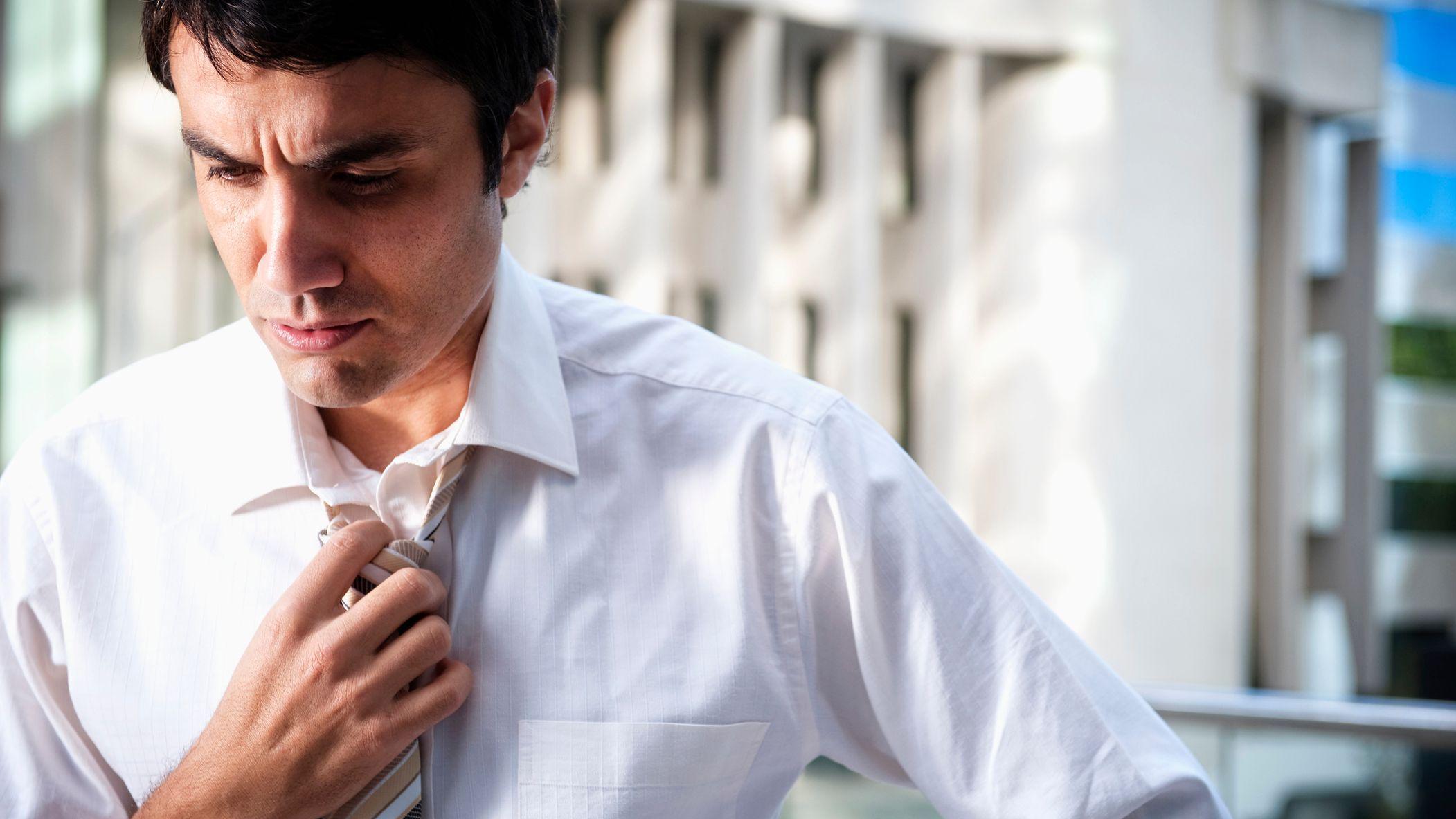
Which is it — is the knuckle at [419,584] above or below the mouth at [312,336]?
below

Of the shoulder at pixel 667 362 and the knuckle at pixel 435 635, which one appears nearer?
the knuckle at pixel 435 635

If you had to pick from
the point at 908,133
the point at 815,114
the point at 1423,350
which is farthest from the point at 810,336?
the point at 1423,350

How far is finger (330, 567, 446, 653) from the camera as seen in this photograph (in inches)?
39.2

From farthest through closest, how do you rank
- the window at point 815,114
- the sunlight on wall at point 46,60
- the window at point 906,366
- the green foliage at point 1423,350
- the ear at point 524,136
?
the green foliage at point 1423,350 → the window at point 906,366 → the window at point 815,114 → the sunlight on wall at point 46,60 → the ear at point 524,136

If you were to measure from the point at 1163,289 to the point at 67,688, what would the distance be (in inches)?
412

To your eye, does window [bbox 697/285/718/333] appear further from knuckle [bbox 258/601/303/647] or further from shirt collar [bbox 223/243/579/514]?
knuckle [bbox 258/601/303/647]

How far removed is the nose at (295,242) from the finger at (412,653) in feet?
0.93

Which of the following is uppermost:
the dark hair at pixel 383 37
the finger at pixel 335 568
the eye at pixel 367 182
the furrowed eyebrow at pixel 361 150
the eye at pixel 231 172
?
the dark hair at pixel 383 37

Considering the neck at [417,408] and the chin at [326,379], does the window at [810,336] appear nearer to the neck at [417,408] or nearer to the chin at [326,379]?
the neck at [417,408]

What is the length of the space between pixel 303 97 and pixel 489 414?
0.31 meters

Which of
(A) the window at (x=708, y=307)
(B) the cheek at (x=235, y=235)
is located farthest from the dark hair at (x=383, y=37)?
(A) the window at (x=708, y=307)

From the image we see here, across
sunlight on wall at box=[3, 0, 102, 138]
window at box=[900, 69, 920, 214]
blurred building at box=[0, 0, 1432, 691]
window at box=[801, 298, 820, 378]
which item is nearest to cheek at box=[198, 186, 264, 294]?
sunlight on wall at box=[3, 0, 102, 138]

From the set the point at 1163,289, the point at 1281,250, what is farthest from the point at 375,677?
the point at 1281,250

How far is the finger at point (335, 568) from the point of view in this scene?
3.32 ft
